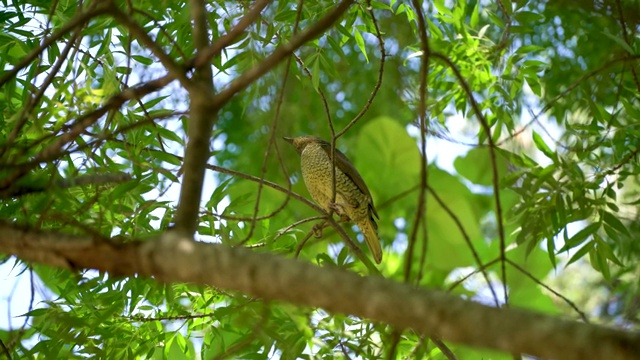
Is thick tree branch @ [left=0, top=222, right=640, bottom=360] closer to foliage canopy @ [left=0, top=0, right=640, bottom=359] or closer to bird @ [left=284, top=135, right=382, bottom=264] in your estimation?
foliage canopy @ [left=0, top=0, right=640, bottom=359]

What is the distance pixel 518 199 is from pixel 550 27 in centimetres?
190

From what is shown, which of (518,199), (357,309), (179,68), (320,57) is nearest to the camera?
(357,309)

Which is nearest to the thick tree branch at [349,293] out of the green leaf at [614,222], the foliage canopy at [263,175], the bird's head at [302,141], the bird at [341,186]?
the foliage canopy at [263,175]

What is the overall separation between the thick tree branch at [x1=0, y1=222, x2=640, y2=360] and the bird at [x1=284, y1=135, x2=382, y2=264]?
8.09ft

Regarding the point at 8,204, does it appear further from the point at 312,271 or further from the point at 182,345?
the point at 312,271

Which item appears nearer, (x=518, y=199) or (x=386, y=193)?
(x=386, y=193)

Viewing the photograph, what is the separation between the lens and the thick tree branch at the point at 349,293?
923 mm

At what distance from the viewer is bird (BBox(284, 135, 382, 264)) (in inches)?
147

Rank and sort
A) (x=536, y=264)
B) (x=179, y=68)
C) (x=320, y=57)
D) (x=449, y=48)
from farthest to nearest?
(x=449, y=48), (x=320, y=57), (x=536, y=264), (x=179, y=68)

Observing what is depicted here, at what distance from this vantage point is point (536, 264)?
82.5 inches

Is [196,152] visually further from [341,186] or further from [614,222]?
[341,186]

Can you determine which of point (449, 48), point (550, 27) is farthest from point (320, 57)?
point (550, 27)

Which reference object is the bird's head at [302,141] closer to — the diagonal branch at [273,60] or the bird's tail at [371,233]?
the bird's tail at [371,233]

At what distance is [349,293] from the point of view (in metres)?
1.03
